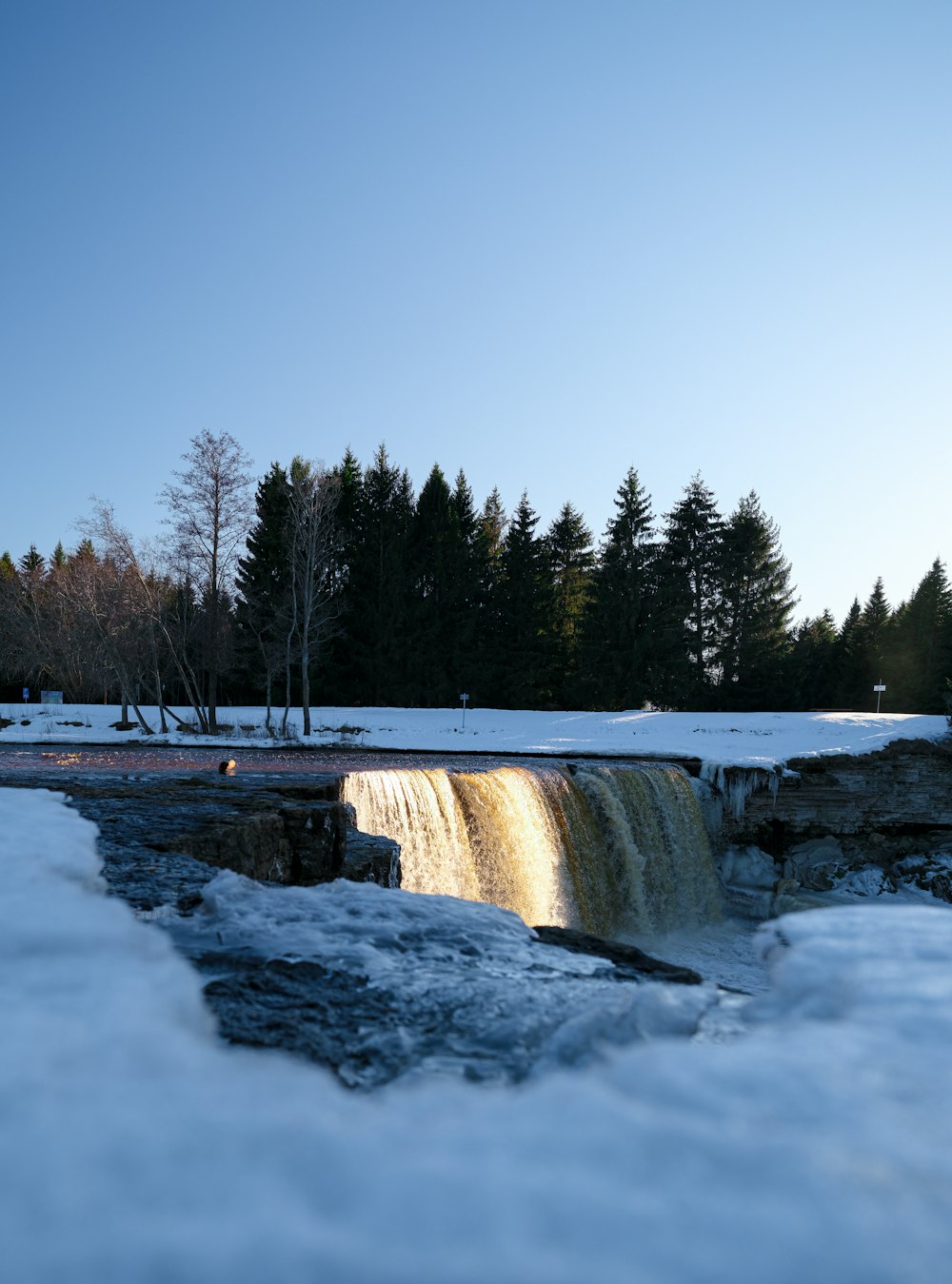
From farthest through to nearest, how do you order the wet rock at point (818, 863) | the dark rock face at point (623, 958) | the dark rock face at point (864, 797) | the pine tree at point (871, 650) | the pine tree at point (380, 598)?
the pine tree at point (871, 650) → the pine tree at point (380, 598) → the dark rock face at point (864, 797) → the wet rock at point (818, 863) → the dark rock face at point (623, 958)

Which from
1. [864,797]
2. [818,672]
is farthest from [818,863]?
[818,672]

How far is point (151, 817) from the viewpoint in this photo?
5422 mm

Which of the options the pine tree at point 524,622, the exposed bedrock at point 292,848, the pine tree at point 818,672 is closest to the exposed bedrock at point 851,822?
the exposed bedrock at point 292,848

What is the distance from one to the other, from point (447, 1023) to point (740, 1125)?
0.87m

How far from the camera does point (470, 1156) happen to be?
1583 millimetres

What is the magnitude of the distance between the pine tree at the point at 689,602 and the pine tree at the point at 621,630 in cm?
58

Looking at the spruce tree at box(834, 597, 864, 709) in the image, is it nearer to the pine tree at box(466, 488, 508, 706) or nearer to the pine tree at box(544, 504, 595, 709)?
Result: the pine tree at box(544, 504, 595, 709)

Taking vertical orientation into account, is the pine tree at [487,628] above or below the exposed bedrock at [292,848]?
above

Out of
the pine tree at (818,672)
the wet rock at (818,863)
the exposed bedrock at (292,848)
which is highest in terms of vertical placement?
the pine tree at (818,672)

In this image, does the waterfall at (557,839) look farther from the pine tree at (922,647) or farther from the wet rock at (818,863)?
the pine tree at (922,647)

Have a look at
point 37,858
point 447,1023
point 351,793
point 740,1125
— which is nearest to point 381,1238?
point 740,1125

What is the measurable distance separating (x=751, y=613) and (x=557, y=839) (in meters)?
26.5

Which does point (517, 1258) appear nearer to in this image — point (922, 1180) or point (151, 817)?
point (922, 1180)

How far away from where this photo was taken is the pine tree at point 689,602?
33.1 metres
